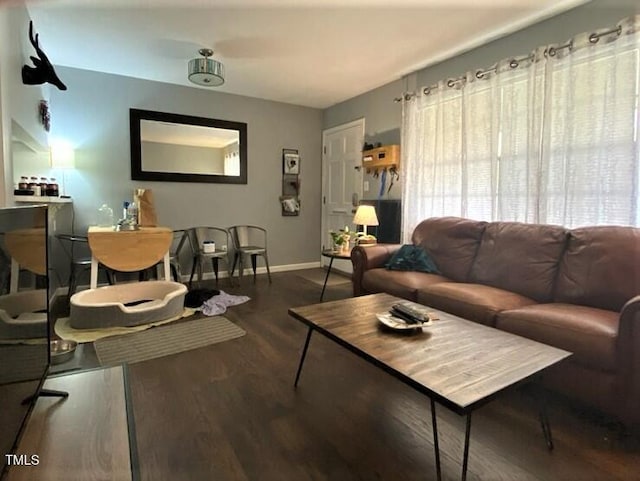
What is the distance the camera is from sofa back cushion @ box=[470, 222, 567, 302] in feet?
7.92

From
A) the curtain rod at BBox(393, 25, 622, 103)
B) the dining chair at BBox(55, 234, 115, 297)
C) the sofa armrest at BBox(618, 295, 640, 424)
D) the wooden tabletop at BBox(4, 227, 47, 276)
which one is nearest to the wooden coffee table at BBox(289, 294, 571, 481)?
the sofa armrest at BBox(618, 295, 640, 424)

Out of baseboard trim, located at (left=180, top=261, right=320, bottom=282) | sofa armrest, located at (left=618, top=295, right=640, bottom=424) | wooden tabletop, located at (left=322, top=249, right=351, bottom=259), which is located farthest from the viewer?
baseboard trim, located at (left=180, top=261, right=320, bottom=282)

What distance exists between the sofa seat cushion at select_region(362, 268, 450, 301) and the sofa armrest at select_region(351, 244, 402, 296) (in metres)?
0.07

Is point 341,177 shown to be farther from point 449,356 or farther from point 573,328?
point 449,356

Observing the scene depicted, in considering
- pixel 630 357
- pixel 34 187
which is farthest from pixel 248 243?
pixel 630 357

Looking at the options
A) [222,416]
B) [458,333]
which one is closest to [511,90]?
[458,333]

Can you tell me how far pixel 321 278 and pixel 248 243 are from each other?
1100 millimetres

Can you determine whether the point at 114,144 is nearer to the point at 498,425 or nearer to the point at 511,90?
the point at 511,90

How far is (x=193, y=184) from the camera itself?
14.9 feet

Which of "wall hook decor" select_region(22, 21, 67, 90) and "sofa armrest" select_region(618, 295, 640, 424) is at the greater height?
"wall hook decor" select_region(22, 21, 67, 90)

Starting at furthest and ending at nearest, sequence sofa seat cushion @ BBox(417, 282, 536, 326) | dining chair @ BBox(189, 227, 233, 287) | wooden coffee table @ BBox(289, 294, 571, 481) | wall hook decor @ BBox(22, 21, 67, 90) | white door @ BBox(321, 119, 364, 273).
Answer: white door @ BBox(321, 119, 364, 273) → dining chair @ BBox(189, 227, 233, 287) → wall hook decor @ BBox(22, 21, 67, 90) → sofa seat cushion @ BBox(417, 282, 536, 326) → wooden coffee table @ BBox(289, 294, 571, 481)

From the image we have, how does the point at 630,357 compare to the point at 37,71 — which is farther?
the point at 37,71

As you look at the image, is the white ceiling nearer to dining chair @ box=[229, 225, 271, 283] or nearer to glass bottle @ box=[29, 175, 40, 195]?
glass bottle @ box=[29, 175, 40, 195]

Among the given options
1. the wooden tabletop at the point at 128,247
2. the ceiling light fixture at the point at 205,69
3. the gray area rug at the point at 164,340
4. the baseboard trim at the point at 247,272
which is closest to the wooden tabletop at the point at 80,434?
the gray area rug at the point at 164,340
